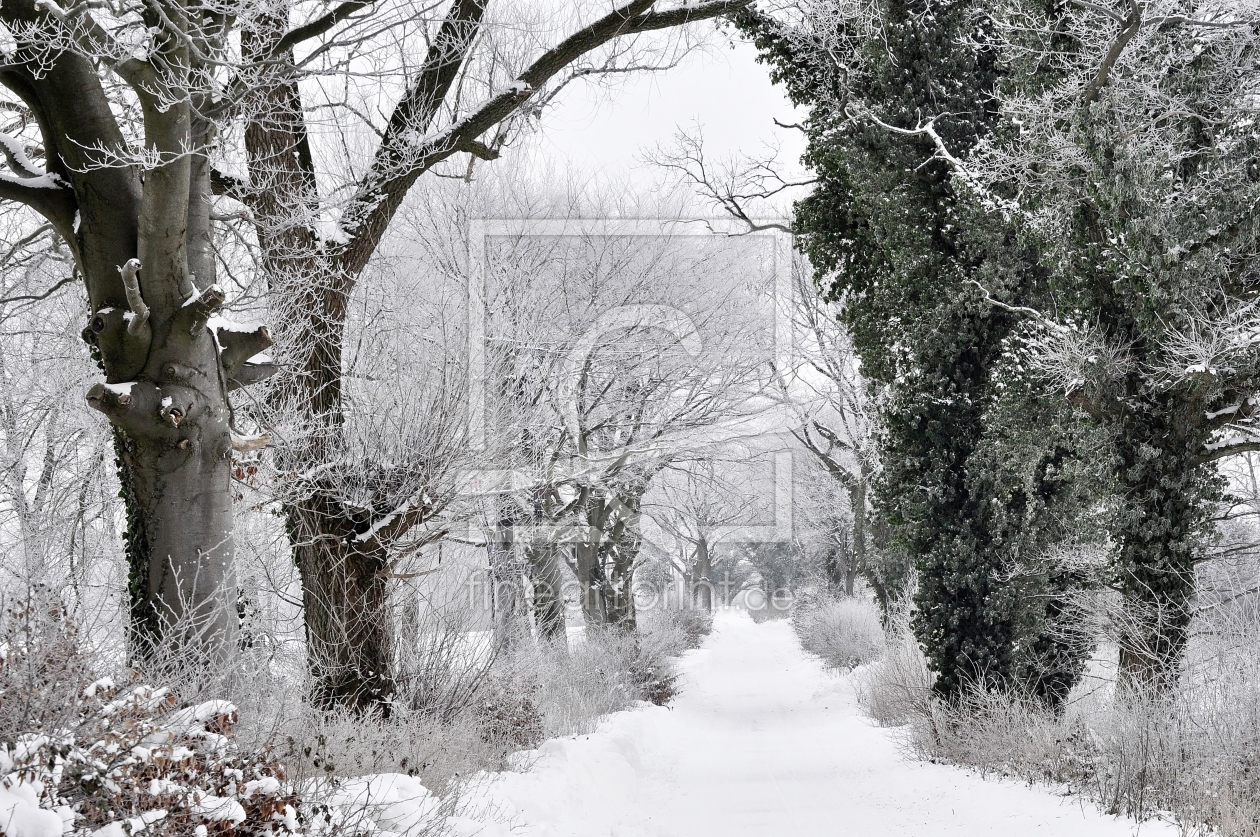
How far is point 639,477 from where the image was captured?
1684cm

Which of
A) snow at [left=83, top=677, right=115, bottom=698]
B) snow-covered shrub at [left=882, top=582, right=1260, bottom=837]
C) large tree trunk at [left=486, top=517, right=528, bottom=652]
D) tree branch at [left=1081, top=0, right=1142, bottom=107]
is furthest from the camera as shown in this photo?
large tree trunk at [left=486, top=517, right=528, bottom=652]

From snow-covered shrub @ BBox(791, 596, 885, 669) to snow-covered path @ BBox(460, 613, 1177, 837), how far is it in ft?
15.2

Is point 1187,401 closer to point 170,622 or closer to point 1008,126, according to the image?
point 1008,126

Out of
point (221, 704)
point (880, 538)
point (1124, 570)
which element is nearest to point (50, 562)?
point (221, 704)

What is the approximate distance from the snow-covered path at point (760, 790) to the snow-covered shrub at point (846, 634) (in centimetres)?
462

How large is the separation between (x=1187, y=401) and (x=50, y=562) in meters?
11.4

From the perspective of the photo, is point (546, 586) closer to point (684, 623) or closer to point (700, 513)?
point (684, 623)

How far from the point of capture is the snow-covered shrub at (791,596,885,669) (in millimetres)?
18766

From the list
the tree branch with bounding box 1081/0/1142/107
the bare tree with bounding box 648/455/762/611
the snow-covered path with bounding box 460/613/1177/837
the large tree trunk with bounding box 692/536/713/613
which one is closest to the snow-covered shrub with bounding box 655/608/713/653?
the bare tree with bounding box 648/455/762/611

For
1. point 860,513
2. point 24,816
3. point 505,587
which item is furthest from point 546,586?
point 24,816

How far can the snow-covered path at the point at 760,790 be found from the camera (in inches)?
270

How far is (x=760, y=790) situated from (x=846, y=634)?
38.0ft

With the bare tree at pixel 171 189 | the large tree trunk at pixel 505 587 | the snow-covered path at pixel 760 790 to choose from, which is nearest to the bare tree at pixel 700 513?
the large tree trunk at pixel 505 587

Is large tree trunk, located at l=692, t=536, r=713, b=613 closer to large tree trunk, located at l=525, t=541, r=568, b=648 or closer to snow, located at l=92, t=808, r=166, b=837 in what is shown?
large tree trunk, located at l=525, t=541, r=568, b=648
